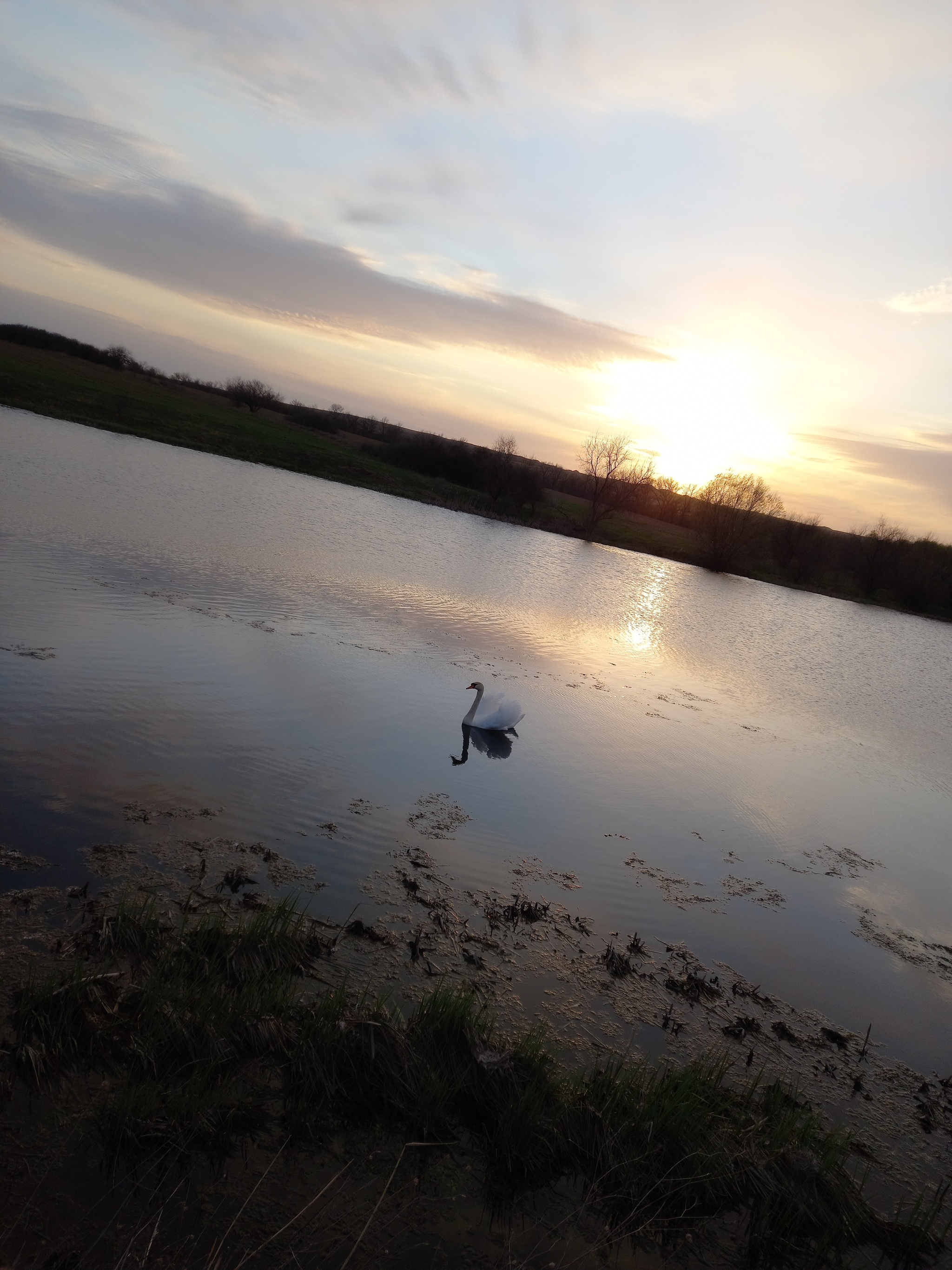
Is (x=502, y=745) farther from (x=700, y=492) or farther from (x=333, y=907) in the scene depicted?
(x=700, y=492)

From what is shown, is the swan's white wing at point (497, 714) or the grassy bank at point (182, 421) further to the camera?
the grassy bank at point (182, 421)

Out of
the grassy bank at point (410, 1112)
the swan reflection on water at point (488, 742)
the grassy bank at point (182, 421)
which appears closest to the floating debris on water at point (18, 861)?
Result: the grassy bank at point (410, 1112)

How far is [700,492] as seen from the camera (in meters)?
64.8

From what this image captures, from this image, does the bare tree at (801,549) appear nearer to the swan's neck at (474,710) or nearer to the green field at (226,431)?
the green field at (226,431)

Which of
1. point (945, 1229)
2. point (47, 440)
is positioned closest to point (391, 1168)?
point (945, 1229)

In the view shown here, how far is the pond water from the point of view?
6703 mm

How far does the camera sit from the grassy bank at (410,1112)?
346cm

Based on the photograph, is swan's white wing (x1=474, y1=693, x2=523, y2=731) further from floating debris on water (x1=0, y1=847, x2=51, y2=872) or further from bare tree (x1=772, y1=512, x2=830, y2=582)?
bare tree (x1=772, y1=512, x2=830, y2=582)

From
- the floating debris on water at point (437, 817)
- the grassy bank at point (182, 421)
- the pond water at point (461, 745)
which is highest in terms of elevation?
the grassy bank at point (182, 421)

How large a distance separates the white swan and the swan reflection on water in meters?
0.05

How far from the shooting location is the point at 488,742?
10.5 meters

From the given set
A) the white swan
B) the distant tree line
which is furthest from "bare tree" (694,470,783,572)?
the white swan

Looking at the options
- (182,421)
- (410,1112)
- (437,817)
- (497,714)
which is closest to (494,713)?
(497,714)

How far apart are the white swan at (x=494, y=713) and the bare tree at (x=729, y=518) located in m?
52.8
